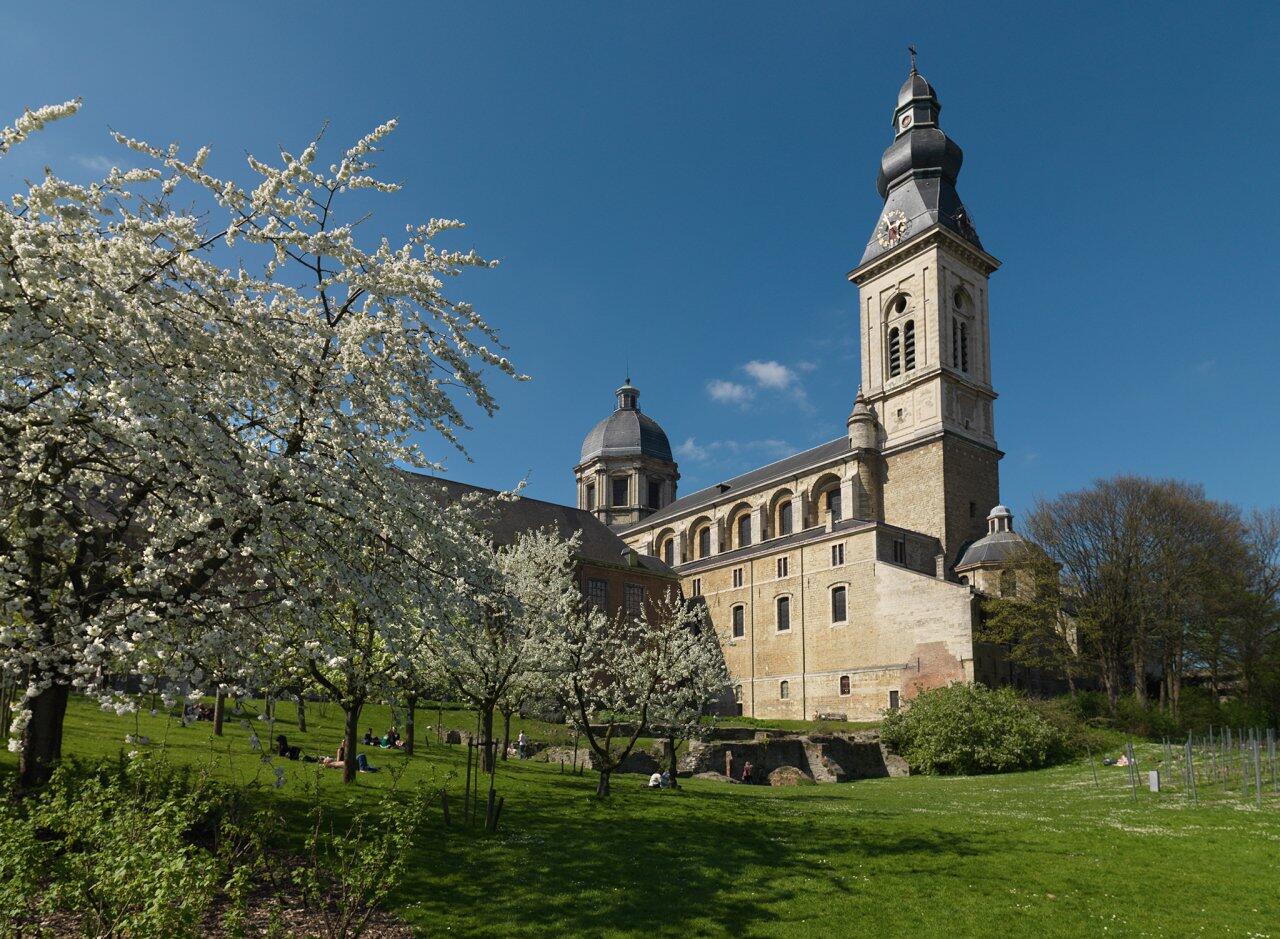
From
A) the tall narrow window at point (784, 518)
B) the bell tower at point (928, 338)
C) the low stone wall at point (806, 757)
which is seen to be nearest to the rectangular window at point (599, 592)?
the tall narrow window at point (784, 518)

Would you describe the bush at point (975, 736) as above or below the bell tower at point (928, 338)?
below

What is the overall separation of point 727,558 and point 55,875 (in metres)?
53.3

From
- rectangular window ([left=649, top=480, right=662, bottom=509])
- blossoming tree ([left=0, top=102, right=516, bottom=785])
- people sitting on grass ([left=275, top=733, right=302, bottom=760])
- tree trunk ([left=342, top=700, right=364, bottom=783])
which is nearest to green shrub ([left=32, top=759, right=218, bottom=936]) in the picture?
blossoming tree ([left=0, top=102, right=516, bottom=785])

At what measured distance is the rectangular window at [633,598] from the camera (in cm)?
5638

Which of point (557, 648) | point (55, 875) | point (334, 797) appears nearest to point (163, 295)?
point (55, 875)

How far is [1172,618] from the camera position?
136ft

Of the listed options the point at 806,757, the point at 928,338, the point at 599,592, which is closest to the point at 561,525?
the point at 599,592

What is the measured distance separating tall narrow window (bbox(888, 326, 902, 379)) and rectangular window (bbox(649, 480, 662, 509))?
1226 inches

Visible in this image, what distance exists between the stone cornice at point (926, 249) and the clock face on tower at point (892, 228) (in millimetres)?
1120

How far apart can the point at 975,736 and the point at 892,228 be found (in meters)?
37.1

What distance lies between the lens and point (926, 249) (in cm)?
5716

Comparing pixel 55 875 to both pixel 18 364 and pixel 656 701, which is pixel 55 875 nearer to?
pixel 18 364

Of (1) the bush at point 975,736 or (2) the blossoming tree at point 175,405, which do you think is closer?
(2) the blossoming tree at point 175,405

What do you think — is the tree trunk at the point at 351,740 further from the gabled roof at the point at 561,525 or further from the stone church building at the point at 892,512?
the stone church building at the point at 892,512
